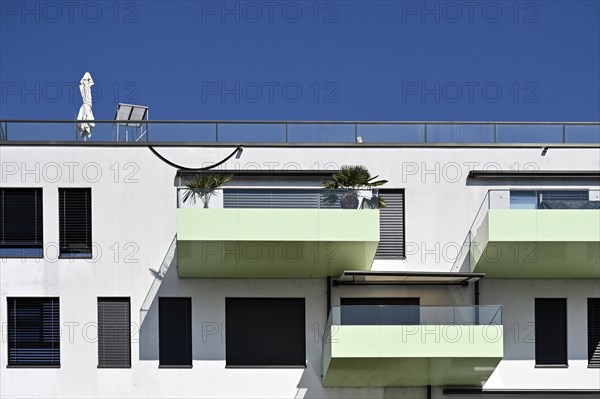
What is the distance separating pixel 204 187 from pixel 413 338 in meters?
5.66

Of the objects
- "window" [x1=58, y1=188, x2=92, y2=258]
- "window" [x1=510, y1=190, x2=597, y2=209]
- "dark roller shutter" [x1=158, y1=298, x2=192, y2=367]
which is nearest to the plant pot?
"window" [x1=510, y1=190, x2=597, y2=209]

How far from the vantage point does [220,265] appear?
1800cm

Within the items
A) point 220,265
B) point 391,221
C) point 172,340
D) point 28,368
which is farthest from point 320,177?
point 28,368

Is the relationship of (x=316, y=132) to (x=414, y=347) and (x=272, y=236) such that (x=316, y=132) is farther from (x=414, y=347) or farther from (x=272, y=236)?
(x=414, y=347)

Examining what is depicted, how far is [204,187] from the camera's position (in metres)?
17.8

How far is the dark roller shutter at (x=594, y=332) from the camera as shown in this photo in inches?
747

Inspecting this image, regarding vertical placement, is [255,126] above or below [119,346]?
above

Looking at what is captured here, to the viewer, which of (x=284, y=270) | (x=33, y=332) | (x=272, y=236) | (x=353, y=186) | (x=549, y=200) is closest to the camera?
(x=272, y=236)

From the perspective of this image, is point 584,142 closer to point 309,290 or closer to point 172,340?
point 309,290

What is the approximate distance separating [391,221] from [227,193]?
4197 mm

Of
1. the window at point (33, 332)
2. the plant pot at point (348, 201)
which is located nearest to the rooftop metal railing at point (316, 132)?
the plant pot at point (348, 201)

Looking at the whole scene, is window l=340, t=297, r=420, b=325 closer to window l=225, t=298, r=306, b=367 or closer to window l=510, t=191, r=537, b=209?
window l=225, t=298, r=306, b=367

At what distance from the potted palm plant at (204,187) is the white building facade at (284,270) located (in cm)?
20

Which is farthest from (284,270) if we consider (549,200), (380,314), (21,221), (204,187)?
(21,221)
